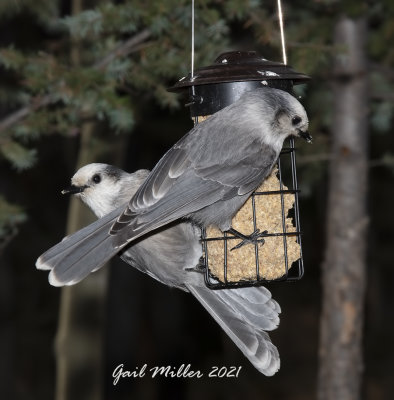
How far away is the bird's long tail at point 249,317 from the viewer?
3.66 metres

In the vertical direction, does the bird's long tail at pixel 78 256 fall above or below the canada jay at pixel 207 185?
below

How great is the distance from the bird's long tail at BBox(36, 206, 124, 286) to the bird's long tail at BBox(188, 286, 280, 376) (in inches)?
31.3

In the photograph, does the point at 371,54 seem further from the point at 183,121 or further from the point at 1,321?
the point at 1,321

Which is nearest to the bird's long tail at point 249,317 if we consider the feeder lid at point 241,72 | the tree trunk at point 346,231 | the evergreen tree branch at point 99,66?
the feeder lid at point 241,72

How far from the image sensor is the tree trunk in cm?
553

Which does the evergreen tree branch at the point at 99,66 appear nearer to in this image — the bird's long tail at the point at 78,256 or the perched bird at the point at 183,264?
the perched bird at the point at 183,264

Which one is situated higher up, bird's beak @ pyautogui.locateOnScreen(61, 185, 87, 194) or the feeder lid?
the feeder lid

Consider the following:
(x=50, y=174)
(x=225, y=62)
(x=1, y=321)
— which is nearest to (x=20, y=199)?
(x=50, y=174)

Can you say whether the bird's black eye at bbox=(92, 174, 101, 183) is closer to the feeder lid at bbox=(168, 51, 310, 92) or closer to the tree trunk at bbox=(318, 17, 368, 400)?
the feeder lid at bbox=(168, 51, 310, 92)

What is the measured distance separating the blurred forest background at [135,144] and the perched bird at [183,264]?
3.04 ft

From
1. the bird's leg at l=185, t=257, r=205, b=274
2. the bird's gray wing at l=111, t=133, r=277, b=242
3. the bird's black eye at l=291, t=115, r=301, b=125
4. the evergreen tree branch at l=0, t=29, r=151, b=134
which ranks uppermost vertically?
the evergreen tree branch at l=0, t=29, r=151, b=134

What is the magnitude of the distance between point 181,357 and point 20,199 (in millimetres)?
3469

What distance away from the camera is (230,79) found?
11.0 feet

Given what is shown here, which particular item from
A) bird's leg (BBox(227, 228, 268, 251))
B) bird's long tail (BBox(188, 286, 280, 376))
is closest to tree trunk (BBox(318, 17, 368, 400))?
bird's long tail (BBox(188, 286, 280, 376))
